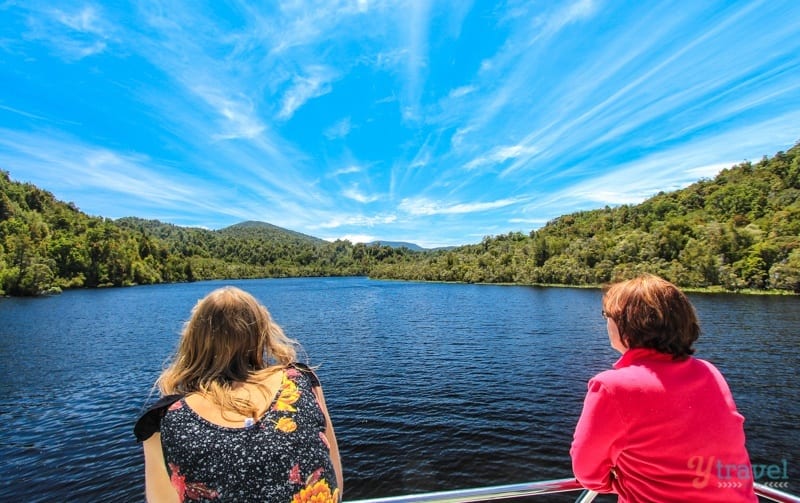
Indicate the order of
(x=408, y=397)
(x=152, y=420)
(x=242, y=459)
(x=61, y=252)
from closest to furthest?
(x=242, y=459)
(x=152, y=420)
(x=408, y=397)
(x=61, y=252)

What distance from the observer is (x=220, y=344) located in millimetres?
2367

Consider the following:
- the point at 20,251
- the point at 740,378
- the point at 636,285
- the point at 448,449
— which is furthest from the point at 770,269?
the point at 20,251

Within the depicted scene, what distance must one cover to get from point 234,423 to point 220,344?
547 millimetres

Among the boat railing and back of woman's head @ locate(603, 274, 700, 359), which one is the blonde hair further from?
back of woman's head @ locate(603, 274, 700, 359)

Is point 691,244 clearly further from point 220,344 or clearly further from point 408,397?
point 220,344

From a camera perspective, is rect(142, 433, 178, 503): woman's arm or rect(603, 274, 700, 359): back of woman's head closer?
A: rect(142, 433, 178, 503): woman's arm

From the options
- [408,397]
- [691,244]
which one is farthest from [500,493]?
[691,244]

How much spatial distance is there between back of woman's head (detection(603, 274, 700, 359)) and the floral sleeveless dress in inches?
81.1

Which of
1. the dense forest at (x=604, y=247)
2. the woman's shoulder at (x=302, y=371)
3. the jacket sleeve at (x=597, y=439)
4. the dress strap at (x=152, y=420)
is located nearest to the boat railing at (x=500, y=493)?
the jacket sleeve at (x=597, y=439)

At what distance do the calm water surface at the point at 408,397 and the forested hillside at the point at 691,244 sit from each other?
537 inches

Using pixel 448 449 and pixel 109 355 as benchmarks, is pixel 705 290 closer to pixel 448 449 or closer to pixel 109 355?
pixel 448 449

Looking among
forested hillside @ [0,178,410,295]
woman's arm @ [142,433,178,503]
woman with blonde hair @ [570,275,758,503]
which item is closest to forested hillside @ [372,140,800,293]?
woman with blonde hair @ [570,275,758,503]

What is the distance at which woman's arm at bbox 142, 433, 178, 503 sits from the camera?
202cm

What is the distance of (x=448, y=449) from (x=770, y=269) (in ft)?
277
